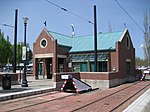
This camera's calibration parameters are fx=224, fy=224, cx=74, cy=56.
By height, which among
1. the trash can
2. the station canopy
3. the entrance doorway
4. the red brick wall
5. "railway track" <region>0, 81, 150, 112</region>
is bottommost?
"railway track" <region>0, 81, 150, 112</region>

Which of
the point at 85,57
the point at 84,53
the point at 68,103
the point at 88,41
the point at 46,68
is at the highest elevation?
the point at 88,41

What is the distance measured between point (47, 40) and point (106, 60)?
1022 cm

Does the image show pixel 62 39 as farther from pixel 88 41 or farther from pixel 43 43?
pixel 88 41

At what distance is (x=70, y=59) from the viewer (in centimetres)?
3544

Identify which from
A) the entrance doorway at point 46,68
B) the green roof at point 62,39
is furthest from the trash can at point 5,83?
the entrance doorway at point 46,68

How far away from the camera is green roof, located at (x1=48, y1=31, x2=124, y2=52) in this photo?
3338cm

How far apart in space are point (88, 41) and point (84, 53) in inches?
142

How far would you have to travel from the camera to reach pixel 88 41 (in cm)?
3747

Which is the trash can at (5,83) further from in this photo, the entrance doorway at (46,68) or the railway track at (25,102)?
the entrance doorway at (46,68)

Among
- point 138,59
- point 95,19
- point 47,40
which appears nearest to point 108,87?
point 95,19

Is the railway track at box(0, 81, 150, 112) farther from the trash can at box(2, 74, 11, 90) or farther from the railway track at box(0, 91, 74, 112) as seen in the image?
the trash can at box(2, 74, 11, 90)

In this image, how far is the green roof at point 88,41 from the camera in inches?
1314

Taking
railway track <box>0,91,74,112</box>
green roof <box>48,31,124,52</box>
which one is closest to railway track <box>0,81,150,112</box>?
railway track <box>0,91,74,112</box>

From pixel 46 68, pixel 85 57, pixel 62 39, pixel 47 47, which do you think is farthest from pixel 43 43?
pixel 85 57
